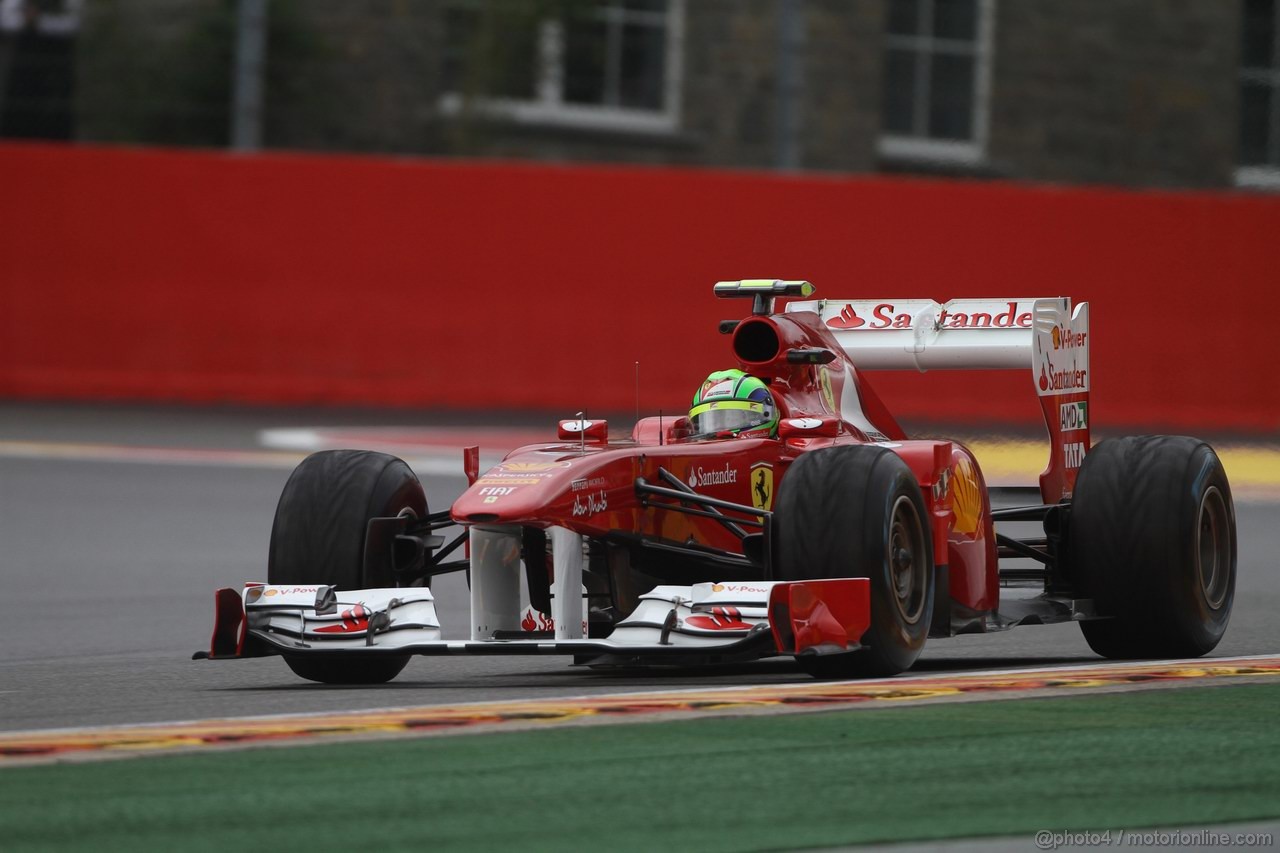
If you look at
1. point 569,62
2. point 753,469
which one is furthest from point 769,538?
point 569,62

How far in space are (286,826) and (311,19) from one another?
19006 millimetres

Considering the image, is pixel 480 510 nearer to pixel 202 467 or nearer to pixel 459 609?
pixel 459 609

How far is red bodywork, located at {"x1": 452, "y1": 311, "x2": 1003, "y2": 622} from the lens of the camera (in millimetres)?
7715

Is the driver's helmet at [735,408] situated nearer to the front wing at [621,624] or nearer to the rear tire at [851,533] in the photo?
the rear tire at [851,533]

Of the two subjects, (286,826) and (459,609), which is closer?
(286,826)

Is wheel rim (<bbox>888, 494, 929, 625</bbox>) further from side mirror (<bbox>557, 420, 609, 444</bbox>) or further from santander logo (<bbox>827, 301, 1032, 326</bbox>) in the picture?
santander logo (<bbox>827, 301, 1032, 326</bbox>)

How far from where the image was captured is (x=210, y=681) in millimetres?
8156

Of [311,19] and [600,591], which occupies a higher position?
[311,19]

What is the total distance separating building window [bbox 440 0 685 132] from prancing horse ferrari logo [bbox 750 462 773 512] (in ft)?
49.0

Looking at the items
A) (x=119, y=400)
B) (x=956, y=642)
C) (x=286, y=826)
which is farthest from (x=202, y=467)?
(x=286, y=826)

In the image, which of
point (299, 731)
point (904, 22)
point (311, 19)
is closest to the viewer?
point (299, 731)

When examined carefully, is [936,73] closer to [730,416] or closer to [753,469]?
[730,416]

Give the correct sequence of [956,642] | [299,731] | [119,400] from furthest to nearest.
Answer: [119,400] < [956,642] < [299,731]

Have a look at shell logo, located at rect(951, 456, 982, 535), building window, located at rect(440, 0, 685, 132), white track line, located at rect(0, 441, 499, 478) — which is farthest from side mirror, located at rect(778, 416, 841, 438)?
building window, located at rect(440, 0, 685, 132)
